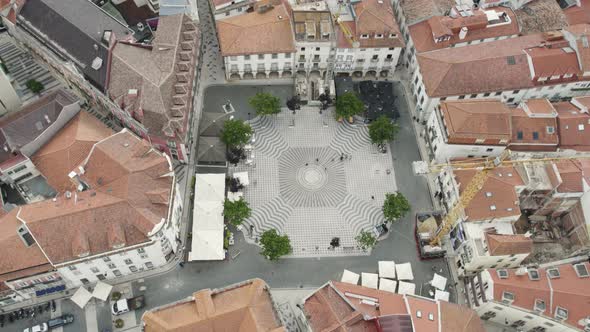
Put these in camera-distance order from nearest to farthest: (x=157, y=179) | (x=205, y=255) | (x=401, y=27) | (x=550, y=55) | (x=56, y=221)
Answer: (x=56, y=221)
(x=157, y=179)
(x=205, y=255)
(x=550, y=55)
(x=401, y=27)

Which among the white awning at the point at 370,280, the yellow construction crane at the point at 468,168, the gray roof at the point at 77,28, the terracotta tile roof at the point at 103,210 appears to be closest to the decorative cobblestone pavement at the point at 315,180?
the white awning at the point at 370,280

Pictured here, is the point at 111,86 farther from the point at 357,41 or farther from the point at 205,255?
the point at 357,41

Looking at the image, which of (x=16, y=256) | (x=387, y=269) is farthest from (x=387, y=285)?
(x=16, y=256)

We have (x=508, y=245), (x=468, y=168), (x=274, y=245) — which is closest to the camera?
(x=508, y=245)

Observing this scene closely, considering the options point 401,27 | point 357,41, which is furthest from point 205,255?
point 401,27

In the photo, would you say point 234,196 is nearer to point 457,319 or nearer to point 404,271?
point 404,271

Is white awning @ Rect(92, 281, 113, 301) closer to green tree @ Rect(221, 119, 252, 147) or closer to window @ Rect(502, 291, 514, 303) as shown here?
green tree @ Rect(221, 119, 252, 147)
